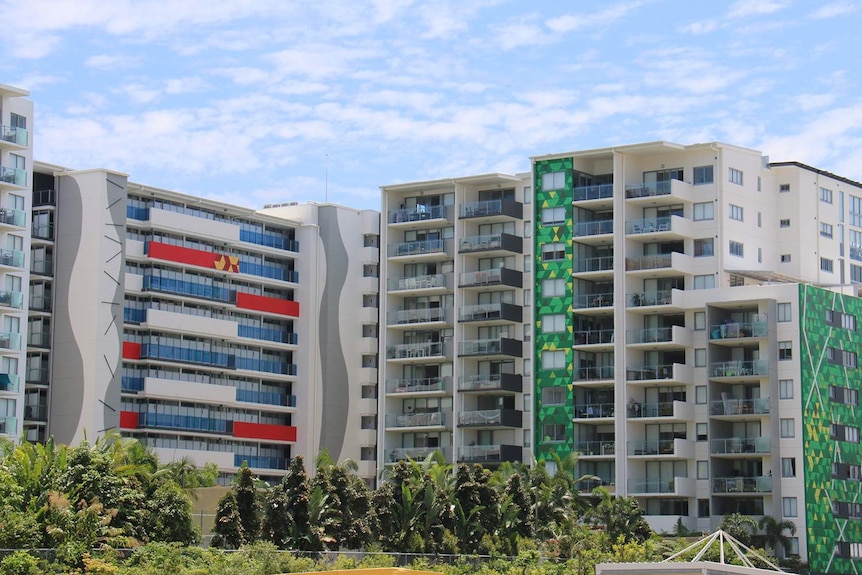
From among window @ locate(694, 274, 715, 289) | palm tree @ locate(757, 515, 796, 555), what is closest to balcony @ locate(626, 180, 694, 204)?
window @ locate(694, 274, 715, 289)

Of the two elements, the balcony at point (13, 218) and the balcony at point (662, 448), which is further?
the balcony at point (662, 448)

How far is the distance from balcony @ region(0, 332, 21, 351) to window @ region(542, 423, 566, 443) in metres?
36.7

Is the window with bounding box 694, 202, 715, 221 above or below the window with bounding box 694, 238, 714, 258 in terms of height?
above

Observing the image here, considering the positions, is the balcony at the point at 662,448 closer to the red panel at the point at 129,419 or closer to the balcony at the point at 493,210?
the balcony at the point at 493,210

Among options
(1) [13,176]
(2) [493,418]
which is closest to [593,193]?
(2) [493,418]

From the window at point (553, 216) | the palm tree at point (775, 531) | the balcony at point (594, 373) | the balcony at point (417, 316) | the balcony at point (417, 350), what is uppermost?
the window at point (553, 216)

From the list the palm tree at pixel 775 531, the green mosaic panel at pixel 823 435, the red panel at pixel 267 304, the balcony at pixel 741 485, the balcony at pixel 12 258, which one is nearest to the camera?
the palm tree at pixel 775 531

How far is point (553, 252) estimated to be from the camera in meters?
116

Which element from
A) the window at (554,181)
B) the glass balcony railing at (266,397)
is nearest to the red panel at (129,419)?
the glass balcony railing at (266,397)

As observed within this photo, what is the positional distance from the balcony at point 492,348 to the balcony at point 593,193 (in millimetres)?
11378

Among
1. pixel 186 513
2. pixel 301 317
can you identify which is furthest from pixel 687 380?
pixel 186 513

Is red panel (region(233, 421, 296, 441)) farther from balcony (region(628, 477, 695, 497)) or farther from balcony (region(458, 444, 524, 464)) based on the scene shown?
balcony (region(628, 477, 695, 497))

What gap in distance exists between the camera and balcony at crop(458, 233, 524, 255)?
386ft

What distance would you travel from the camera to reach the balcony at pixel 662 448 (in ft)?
355
